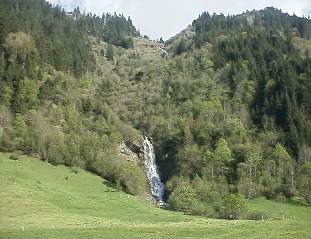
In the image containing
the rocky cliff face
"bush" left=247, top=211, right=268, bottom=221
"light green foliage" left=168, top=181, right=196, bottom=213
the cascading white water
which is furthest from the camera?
the rocky cliff face

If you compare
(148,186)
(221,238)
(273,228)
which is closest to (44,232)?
(221,238)

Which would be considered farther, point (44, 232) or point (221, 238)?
point (44, 232)

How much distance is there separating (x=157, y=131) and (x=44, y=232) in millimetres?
123281

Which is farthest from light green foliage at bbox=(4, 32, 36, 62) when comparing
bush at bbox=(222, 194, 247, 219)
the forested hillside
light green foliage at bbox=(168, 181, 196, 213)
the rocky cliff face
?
bush at bbox=(222, 194, 247, 219)

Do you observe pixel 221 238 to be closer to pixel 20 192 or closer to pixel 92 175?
pixel 20 192

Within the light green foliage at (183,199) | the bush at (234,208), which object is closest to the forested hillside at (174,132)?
the light green foliage at (183,199)

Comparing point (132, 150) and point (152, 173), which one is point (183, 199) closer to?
point (152, 173)

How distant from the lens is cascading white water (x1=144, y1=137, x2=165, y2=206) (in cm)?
16074

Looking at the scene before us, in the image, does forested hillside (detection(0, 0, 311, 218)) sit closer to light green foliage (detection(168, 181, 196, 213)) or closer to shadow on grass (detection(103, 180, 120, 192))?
light green foliage (detection(168, 181, 196, 213))

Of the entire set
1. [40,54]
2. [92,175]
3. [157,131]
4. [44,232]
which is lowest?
[44,232]

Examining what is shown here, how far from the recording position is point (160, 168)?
579ft

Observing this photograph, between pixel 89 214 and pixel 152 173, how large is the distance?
238 feet

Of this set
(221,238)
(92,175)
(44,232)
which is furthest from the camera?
(92,175)

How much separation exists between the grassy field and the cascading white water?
20.2 m
